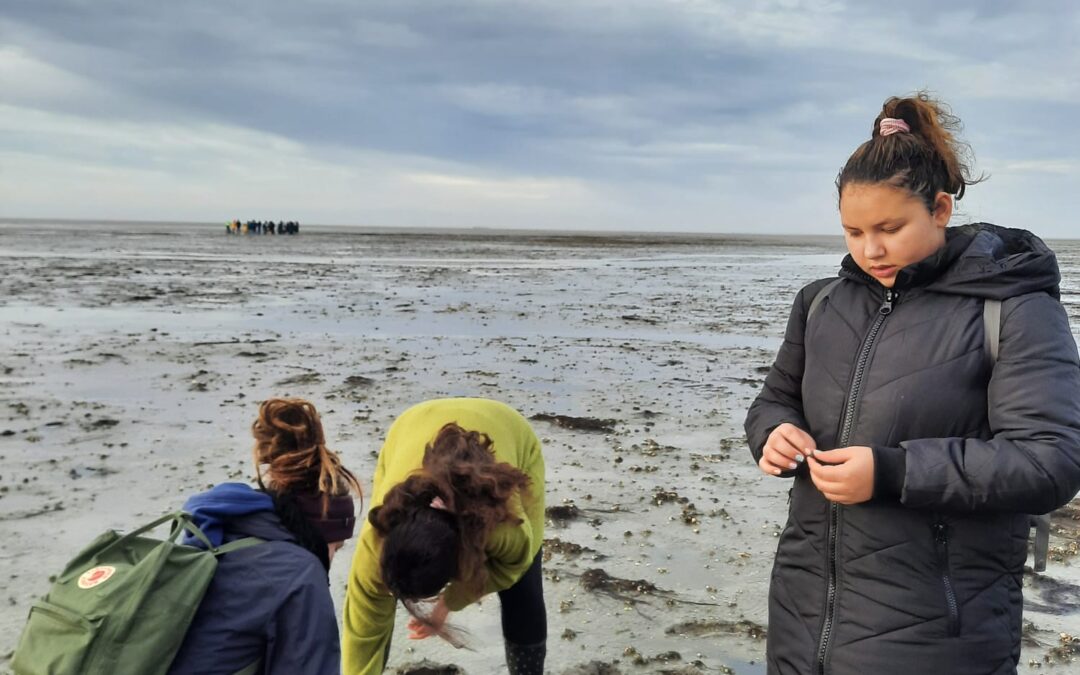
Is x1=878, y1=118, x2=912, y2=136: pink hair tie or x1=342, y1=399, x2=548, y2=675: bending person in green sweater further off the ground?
x1=878, y1=118, x2=912, y2=136: pink hair tie

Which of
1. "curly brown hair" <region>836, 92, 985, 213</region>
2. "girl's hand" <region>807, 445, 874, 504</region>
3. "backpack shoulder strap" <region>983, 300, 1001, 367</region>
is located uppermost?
"curly brown hair" <region>836, 92, 985, 213</region>

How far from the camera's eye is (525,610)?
318 centimetres

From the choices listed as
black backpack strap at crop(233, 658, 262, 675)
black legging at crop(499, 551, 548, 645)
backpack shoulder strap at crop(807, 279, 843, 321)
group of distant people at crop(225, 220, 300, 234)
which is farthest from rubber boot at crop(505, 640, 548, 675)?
group of distant people at crop(225, 220, 300, 234)

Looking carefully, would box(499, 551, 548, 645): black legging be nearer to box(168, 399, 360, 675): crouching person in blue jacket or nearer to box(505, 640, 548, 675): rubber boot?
box(505, 640, 548, 675): rubber boot

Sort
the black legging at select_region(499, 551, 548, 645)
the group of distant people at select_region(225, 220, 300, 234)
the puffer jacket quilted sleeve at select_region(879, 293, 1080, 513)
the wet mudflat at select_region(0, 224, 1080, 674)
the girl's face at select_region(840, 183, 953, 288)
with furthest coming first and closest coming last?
the group of distant people at select_region(225, 220, 300, 234) → the wet mudflat at select_region(0, 224, 1080, 674) → the black legging at select_region(499, 551, 548, 645) → the girl's face at select_region(840, 183, 953, 288) → the puffer jacket quilted sleeve at select_region(879, 293, 1080, 513)

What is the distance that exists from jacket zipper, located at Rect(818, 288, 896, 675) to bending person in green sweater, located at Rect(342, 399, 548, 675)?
925 millimetres

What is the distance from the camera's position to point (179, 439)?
6945 mm

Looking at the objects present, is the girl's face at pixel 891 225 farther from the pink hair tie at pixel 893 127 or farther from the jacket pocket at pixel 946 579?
the jacket pocket at pixel 946 579

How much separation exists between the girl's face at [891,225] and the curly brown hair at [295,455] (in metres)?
1.75

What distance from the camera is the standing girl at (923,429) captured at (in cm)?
167

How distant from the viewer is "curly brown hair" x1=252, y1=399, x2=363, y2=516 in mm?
2539

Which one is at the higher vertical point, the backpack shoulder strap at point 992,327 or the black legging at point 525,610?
the backpack shoulder strap at point 992,327

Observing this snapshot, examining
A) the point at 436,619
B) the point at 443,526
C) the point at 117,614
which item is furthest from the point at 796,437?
the point at 117,614

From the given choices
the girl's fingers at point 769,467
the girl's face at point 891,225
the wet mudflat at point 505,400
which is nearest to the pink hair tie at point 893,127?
the girl's face at point 891,225
